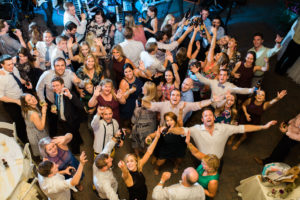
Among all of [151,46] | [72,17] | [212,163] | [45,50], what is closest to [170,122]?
[212,163]

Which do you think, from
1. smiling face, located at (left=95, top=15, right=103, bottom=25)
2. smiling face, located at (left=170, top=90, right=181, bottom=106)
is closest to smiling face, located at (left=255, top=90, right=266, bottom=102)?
smiling face, located at (left=170, top=90, right=181, bottom=106)

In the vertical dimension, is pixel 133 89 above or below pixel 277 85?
above

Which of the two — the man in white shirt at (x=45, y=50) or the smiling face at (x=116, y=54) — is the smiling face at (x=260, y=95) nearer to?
the smiling face at (x=116, y=54)

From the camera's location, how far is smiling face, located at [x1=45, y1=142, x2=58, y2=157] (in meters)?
2.59

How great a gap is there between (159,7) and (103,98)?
505cm

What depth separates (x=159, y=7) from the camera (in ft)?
24.4

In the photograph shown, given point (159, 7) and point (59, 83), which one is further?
point (159, 7)

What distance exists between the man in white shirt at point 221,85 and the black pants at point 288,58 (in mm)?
2385

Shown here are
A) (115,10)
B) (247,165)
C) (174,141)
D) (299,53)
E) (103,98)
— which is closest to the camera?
(174,141)

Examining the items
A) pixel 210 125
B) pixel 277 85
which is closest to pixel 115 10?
pixel 277 85

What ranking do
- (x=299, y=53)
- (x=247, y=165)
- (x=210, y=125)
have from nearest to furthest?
1. (x=210, y=125)
2. (x=247, y=165)
3. (x=299, y=53)

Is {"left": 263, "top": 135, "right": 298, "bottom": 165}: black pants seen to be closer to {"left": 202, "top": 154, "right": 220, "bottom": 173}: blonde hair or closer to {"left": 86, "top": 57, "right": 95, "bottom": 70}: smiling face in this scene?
{"left": 202, "top": 154, "right": 220, "bottom": 173}: blonde hair

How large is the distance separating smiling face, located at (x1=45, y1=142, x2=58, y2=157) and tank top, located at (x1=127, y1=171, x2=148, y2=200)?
0.84m

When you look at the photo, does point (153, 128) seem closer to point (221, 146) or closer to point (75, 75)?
point (221, 146)
